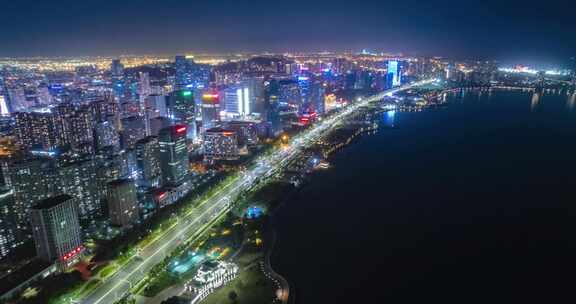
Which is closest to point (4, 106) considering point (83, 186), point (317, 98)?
point (83, 186)

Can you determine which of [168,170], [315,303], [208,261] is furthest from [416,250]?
[168,170]

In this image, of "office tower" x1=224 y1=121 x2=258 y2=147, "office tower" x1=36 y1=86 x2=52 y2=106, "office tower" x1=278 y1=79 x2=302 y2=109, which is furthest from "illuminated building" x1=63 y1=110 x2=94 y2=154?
"office tower" x1=278 y1=79 x2=302 y2=109

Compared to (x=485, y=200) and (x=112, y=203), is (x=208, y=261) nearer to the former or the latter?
(x=112, y=203)

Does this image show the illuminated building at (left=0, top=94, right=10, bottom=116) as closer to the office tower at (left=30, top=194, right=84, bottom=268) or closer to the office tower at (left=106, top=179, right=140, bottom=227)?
the office tower at (left=106, top=179, right=140, bottom=227)

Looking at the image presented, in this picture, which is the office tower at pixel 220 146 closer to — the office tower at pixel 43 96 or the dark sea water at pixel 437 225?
the dark sea water at pixel 437 225

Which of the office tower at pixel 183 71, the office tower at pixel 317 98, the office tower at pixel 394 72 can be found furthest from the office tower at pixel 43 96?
the office tower at pixel 394 72

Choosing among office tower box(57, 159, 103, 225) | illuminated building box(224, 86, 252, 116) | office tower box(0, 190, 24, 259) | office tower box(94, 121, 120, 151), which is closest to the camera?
office tower box(0, 190, 24, 259)
